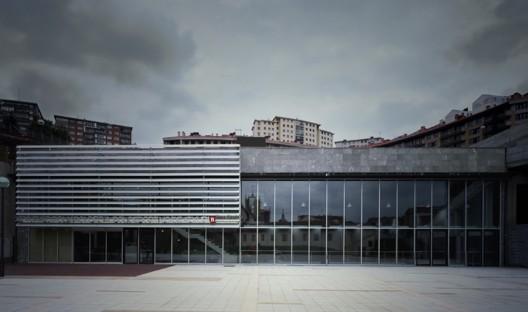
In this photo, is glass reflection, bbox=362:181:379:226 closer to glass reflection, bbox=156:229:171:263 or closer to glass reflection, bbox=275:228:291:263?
glass reflection, bbox=275:228:291:263

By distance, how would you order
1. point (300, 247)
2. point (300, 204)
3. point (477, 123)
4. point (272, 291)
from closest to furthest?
point (272, 291), point (300, 247), point (300, 204), point (477, 123)

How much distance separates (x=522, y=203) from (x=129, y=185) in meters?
28.8

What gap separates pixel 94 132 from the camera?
170 metres

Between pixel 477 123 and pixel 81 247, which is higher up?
pixel 477 123

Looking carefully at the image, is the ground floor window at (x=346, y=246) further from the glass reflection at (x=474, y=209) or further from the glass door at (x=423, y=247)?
the glass reflection at (x=474, y=209)

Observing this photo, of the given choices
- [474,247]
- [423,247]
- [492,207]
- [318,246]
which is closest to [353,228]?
[318,246]

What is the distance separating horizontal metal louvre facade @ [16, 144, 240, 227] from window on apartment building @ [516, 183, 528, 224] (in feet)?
67.3

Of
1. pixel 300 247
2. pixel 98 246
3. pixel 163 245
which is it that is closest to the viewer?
pixel 300 247

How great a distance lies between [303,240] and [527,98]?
81999 mm

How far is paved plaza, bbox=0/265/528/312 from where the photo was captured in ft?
44.9

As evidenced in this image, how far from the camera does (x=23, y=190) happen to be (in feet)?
84.1

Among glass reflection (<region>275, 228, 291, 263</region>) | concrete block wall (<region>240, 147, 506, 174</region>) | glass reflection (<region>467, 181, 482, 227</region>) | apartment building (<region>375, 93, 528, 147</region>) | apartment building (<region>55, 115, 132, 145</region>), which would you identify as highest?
apartment building (<region>55, 115, 132, 145</region>)

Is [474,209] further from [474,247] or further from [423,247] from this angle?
[423,247]

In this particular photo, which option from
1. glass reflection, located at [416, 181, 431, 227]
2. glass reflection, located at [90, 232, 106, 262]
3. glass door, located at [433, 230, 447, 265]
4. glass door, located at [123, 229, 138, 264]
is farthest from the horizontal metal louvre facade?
glass door, located at [433, 230, 447, 265]
